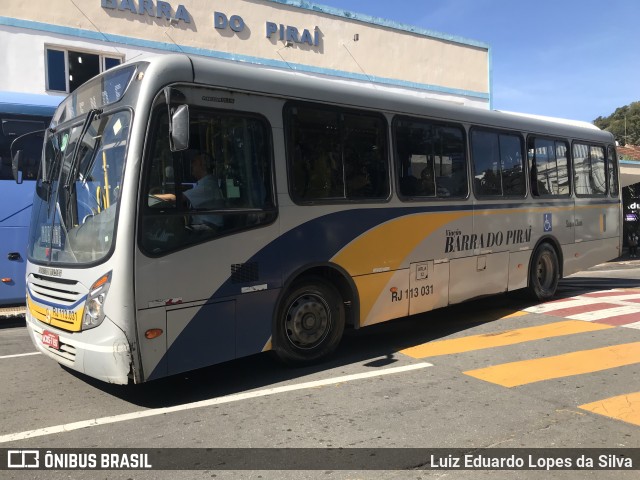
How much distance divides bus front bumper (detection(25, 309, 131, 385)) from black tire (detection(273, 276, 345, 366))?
5.19ft

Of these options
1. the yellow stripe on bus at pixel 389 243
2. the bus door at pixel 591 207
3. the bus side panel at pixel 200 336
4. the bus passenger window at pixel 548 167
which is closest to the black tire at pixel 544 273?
the bus door at pixel 591 207

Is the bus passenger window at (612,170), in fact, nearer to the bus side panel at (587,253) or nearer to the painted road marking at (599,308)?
the bus side panel at (587,253)

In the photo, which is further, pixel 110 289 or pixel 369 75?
pixel 369 75

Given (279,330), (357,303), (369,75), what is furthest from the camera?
(369,75)

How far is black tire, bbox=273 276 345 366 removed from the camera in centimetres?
565

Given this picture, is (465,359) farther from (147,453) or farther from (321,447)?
(147,453)

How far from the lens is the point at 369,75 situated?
799 inches

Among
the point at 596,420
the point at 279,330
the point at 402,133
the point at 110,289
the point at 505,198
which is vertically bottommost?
the point at 596,420

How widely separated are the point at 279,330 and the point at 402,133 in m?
3.03

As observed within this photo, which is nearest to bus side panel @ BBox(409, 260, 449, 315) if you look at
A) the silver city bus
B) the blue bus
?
the silver city bus

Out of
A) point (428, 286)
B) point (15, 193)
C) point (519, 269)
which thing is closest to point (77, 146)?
point (428, 286)

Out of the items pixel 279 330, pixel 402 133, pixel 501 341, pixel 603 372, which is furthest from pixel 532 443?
pixel 402 133

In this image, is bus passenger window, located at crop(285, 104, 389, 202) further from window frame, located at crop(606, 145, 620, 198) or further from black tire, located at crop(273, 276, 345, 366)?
window frame, located at crop(606, 145, 620, 198)

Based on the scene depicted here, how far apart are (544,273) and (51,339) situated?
26.8 feet
